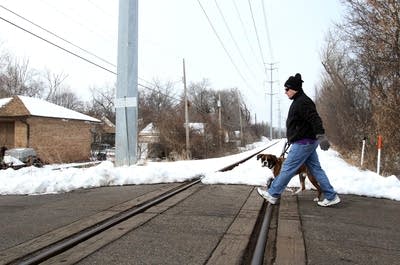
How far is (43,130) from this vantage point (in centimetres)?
3597

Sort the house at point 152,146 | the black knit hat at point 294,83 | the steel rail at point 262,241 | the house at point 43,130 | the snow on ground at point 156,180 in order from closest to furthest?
1. the steel rail at point 262,241
2. the black knit hat at point 294,83
3. the snow on ground at point 156,180
4. the house at point 43,130
5. the house at point 152,146

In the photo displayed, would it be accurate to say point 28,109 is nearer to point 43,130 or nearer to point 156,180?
point 43,130

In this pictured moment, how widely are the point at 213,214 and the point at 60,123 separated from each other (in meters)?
34.6

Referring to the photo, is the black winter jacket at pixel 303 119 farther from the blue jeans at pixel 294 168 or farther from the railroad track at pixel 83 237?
the railroad track at pixel 83 237

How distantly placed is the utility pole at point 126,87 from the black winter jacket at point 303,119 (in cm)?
794

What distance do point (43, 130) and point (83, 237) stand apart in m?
33.4

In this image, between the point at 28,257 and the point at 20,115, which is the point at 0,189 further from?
the point at 20,115

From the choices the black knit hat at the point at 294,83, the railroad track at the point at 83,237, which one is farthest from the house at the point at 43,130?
the black knit hat at the point at 294,83

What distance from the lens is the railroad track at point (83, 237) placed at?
161 inches

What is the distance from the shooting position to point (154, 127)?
37.5 meters

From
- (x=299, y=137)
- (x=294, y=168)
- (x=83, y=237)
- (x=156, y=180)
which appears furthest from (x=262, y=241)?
(x=156, y=180)

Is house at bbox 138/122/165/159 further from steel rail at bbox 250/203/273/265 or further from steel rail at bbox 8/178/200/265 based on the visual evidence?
steel rail at bbox 250/203/273/265

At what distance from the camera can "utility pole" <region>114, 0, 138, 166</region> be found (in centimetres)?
1389

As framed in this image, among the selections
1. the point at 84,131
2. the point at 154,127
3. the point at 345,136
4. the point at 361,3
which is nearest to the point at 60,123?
the point at 84,131
